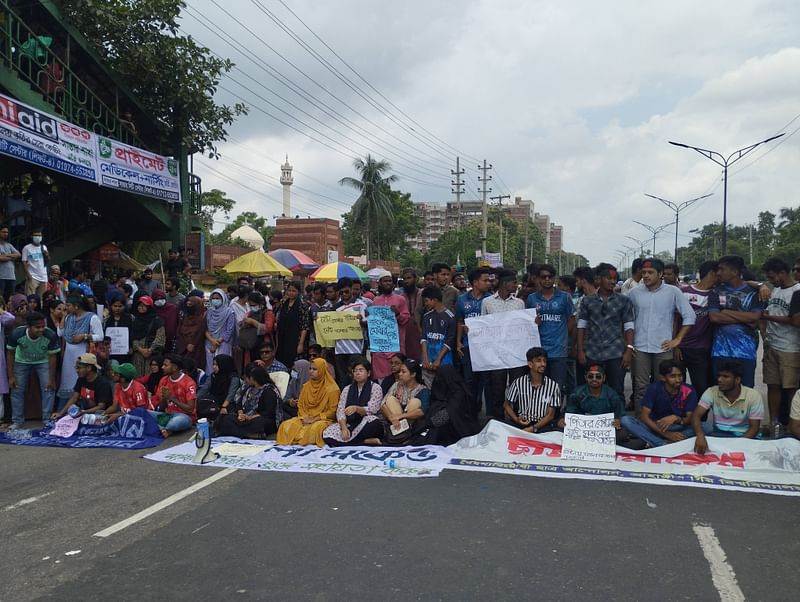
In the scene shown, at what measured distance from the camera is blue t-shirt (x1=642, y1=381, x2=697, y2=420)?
22.1ft

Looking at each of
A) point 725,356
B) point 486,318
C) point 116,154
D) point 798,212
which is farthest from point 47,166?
point 798,212

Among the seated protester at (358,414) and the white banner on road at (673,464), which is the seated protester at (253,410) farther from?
the white banner on road at (673,464)

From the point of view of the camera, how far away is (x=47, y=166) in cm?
1296

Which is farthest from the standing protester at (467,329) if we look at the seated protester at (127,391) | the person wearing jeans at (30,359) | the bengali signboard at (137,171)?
the bengali signboard at (137,171)

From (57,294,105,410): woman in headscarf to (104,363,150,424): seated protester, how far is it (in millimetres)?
697

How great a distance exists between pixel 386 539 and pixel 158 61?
50.8 feet

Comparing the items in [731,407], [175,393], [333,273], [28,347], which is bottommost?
[175,393]

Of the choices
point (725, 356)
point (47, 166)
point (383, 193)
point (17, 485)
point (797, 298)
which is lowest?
point (17, 485)

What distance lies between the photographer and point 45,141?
12883mm

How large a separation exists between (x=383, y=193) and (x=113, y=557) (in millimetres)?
54680

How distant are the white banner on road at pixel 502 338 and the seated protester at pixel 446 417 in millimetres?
428

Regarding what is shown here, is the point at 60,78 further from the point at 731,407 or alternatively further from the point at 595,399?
the point at 731,407

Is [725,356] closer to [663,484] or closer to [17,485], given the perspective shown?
[663,484]

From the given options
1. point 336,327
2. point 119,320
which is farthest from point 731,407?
point 119,320
